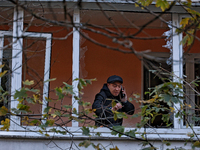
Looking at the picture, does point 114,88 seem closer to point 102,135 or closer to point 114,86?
point 114,86

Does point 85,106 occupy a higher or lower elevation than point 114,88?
lower

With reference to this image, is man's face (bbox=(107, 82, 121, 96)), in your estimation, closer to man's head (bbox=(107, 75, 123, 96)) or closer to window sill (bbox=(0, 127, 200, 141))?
man's head (bbox=(107, 75, 123, 96))

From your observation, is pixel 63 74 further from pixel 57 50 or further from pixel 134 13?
pixel 134 13

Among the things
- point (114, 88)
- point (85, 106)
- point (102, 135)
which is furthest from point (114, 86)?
point (85, 106)

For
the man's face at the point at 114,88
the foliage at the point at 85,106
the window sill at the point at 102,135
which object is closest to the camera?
the foliage at the point at 85,106

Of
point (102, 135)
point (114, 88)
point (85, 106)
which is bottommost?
point (102, 135)

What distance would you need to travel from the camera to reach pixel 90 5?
4.48 metres

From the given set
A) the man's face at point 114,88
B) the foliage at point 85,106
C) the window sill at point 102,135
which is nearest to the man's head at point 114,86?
the man's face at point 114,88

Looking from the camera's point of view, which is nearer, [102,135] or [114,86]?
[102,135]

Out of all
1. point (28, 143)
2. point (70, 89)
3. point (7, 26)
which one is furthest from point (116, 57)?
point (70, 89)

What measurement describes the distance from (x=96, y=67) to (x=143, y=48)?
110 cm

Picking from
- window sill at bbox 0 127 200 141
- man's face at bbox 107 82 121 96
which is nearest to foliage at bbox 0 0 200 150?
window sill at bbox 0 127 200 141

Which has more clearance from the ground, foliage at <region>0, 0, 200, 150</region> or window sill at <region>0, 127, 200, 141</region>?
foliage at <region>0, 0, 200, 150</region>

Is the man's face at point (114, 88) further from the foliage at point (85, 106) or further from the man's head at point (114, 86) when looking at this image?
the foliage at point (85, 106)
